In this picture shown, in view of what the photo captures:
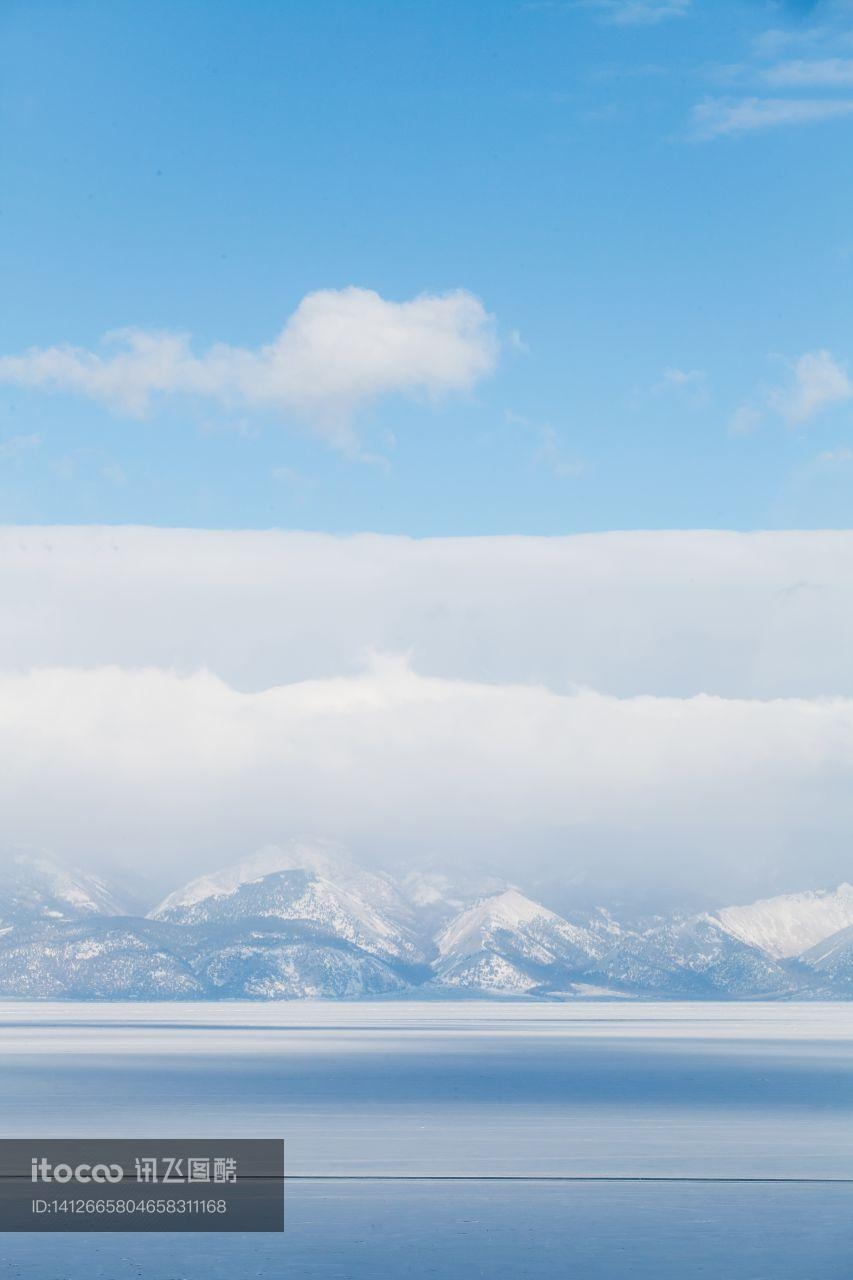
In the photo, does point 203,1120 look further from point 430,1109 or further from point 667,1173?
point 667,1173

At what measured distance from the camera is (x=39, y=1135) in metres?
87.8

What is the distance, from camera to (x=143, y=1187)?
66438 millimetres

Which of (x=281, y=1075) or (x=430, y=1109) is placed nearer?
(x=430, y=1109)

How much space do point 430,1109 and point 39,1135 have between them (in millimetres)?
36730

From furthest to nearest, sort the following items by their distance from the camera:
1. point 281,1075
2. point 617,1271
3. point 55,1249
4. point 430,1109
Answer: point 281,1075, point 430,1109, point 55,1249, point 617,1271

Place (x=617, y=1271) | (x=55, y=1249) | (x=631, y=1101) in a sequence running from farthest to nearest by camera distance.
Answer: (x=631, y=1101) → (x=55, y=1249) → (x=617, y=1271)

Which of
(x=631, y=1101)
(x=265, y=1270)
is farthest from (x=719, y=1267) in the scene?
(x=631, y=1101)

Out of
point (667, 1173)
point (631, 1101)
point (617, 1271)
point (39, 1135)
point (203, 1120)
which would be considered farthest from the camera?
point (631, 1101)

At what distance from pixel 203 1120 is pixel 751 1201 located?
47331mm

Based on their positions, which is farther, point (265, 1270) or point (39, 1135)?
point (39, 1135)

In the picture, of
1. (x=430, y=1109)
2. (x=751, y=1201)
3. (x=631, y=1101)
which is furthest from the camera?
(x=631, y=1101)

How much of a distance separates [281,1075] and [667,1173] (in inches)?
4265

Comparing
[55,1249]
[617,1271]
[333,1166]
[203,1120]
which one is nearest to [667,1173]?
[333,1166]

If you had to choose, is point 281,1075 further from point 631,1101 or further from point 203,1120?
point 203,1120
